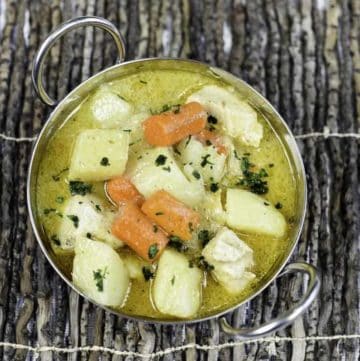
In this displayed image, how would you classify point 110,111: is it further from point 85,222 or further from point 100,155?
point 85,222

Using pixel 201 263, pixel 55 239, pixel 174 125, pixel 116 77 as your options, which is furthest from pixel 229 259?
pixel 116 77

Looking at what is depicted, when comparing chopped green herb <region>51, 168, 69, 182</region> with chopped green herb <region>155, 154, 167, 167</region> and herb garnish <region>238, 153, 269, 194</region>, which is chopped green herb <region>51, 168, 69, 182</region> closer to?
chopped green herb <region>155, 154, 167, 167</region>

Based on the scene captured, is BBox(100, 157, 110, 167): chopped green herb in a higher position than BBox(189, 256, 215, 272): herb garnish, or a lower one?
higher

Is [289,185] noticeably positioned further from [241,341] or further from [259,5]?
[259,5]

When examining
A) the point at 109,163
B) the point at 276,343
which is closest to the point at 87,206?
the point at 109,163

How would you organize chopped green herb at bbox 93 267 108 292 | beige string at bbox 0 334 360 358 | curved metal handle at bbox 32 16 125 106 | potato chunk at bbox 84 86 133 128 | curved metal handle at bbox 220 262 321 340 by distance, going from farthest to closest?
beige string at bbox 0 334 360 358 → potato chunk at bbox 84 86 133 128 → curved metal handle at bbox 32 16 125 106 → chopped green herb at bbox 93 267 108 292 → curved metal handle at bbox 220 262 321 340

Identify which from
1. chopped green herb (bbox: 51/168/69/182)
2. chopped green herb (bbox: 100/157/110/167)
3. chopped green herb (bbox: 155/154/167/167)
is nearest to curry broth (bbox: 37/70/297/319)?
chopped green herb (bbox: 51/168/69/182)

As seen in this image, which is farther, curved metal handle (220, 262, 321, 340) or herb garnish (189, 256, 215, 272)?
herb garnish (189, 256, 215, 272)
